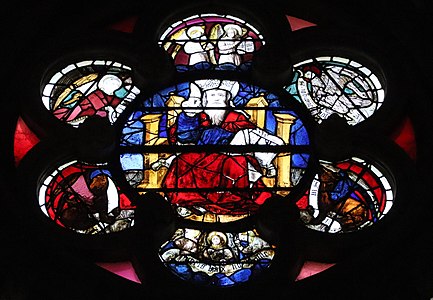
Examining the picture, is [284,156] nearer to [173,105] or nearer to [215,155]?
[215,155]

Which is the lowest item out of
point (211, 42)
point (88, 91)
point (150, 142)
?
point (150, 142)

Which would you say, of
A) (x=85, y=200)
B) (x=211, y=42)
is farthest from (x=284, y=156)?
(x=85, y=200)

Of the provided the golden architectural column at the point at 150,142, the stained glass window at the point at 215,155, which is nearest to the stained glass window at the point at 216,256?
the stained glass window at the point at 215,155

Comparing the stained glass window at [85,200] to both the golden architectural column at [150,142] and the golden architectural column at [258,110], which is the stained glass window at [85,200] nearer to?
the golden architectural column at [150,142]

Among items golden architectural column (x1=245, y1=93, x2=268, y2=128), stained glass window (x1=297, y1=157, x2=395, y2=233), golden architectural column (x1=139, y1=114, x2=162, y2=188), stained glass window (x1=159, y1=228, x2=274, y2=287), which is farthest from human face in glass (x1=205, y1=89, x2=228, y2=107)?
stained glass window (x1=159, y1=228, x2=274, y2=287)

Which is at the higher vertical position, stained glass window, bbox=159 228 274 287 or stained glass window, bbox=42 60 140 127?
stained glass window, bbox=42 60 140 127

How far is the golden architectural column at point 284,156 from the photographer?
41.1 ft

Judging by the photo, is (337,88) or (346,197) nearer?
(346,197)

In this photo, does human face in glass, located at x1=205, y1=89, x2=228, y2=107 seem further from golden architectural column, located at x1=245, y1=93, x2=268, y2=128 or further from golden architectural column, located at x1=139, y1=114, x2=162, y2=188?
golden architectural column, located at x1=139, y1=114, x2=162, y2=188

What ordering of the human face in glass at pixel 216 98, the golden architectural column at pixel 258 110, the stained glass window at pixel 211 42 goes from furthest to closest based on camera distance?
the stained glass window at pixel 211 42 → the human face in glass at pixel 216 98 → the golden architectural column at pixel 258 110

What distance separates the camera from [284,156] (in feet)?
41.7

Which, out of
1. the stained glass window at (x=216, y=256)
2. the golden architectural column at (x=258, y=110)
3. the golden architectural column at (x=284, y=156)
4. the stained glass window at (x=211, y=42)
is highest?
the stained glass window at (x=211, y=42)

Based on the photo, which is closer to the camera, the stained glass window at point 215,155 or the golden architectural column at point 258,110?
the stained glass window at point 215,155

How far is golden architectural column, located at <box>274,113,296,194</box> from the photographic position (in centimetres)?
1253
